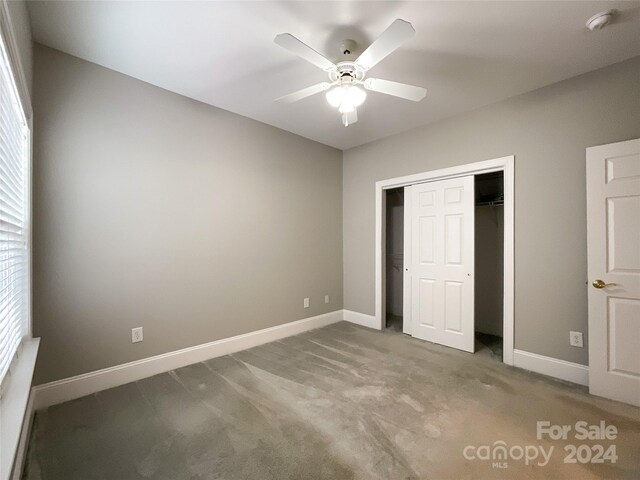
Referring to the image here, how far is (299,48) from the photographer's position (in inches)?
65.6

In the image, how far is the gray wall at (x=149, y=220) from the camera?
7.02 ft

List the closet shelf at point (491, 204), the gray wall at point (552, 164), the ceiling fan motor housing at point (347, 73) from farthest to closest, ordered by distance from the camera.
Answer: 1. the closet shelf at point (491, 204)
2. the gray wall at point (552, 164)
3. the ceiling fan motor housing at point (347, 73)

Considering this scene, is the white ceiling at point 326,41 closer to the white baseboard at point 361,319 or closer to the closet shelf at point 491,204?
the closet shelf at point 491,204

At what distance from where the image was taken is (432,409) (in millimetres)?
2064

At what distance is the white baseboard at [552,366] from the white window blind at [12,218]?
379 centimetres

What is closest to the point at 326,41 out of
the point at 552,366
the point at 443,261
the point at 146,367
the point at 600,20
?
the point at 600,20

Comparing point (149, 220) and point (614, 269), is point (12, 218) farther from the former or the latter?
point (614, 269)

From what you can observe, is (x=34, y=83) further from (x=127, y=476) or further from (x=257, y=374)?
(x=257, y=374)

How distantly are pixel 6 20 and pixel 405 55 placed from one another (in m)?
2.31

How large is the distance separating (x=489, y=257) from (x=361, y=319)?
1958mm

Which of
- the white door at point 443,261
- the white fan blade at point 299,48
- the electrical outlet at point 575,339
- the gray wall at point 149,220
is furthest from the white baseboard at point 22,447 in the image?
the electrical outlet at point 575,339

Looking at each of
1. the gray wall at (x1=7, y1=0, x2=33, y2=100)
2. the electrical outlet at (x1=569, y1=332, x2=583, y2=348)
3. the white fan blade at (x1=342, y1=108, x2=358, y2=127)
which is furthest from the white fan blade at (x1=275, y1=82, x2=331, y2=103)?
the electrical outlet at (x1=569, y1=332, x2=583, y2=348)

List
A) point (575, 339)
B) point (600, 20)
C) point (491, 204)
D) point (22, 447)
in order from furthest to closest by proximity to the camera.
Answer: point (491, 204) → point (575, 339) → point (600, 20) → point (22, 447)

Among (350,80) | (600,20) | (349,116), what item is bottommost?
(349,116)
